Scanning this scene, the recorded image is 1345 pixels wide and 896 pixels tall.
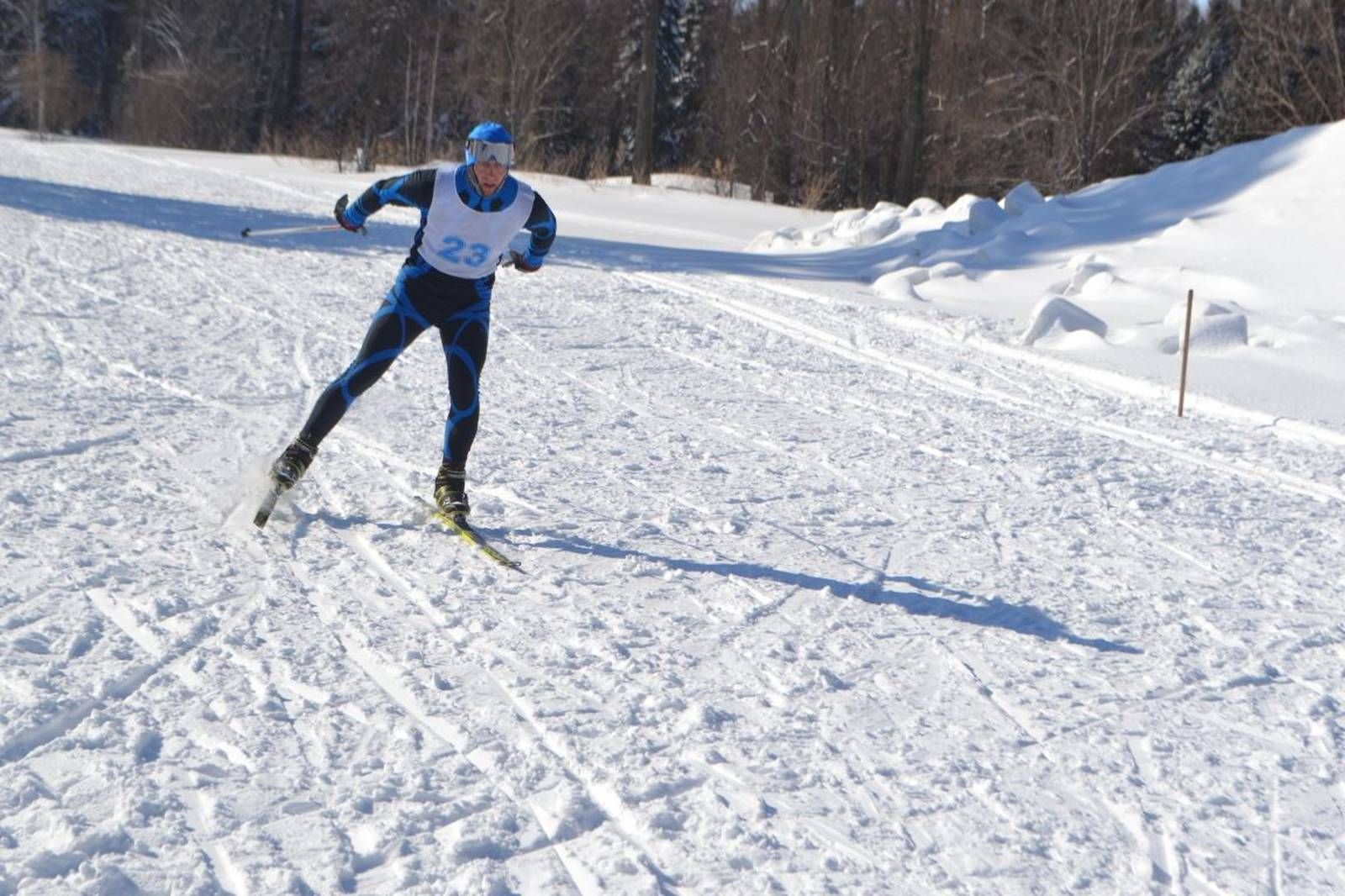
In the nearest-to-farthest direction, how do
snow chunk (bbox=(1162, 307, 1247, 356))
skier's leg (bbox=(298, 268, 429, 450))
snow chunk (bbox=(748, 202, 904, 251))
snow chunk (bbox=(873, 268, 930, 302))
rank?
1. skier's leg (bbox=(298, 268, 429, 450))
2. snow chunk (bbox=(1162, 307, 1247, 356))
3. snow chunk (bbox=(873, 268, 930, 302))
4. snow chunk (bbox=(748, 202, 904, 251))

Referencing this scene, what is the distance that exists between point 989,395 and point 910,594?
462cm

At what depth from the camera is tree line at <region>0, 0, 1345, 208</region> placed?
25.8 m

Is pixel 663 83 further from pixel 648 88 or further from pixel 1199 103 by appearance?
pixel 1199 103

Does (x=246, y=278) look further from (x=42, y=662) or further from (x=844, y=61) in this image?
(x=844, y=61)

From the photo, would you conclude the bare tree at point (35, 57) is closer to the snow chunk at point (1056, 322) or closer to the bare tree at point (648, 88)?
the bare tree at point (648, 88)

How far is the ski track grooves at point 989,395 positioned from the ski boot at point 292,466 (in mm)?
5361

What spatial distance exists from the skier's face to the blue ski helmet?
0.02 m

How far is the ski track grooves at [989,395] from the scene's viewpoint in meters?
8.09

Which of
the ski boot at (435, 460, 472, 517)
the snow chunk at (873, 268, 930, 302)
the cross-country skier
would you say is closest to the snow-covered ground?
the ski boot at (435, 460, 472, 517)

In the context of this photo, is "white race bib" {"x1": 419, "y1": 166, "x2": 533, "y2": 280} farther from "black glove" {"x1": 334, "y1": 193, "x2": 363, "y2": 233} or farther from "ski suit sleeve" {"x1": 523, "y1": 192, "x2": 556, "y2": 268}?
"black glove" {"x1": 334, "y1": 193, "x2": 363, "y2": 233}

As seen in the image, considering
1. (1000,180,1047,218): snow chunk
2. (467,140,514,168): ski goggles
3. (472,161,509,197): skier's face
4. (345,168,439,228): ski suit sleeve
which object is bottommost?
(345,168,439,228): ski suit sleeve

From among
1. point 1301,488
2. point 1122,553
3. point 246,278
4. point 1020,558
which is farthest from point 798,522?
point 246,278

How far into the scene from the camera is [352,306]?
12.1 m

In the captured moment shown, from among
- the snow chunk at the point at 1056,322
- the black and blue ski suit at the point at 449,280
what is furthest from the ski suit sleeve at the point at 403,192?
the snow chunk at the point at 1056,322
